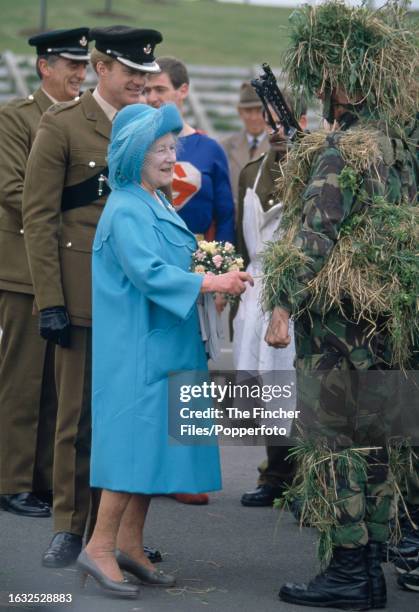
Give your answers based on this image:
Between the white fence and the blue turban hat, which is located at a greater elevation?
the white fence

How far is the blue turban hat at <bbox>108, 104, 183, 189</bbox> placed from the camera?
5.91m

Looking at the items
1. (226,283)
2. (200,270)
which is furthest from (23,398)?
(226,283)

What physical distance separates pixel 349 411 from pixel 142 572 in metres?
1.09

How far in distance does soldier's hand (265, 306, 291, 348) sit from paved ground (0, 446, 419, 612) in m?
1.06

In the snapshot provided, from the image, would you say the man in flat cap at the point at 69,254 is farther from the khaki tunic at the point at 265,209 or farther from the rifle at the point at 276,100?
the khaki tunic at the point at 265,209

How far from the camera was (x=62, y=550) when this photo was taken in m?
6.48

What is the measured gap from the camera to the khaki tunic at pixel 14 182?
24.3 feet

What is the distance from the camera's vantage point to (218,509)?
25.5 ft

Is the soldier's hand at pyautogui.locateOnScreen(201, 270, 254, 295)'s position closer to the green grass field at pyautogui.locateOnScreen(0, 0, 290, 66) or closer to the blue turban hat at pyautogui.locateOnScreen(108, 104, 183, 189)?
the blue turban hat at pyautogui.locateOnScreen(108, 104, 183, 189)

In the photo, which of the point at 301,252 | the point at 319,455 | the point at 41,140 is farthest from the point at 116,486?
the point at 41,140

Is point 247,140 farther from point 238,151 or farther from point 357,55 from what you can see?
point 357,55

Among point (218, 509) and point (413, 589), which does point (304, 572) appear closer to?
point (413, 589)

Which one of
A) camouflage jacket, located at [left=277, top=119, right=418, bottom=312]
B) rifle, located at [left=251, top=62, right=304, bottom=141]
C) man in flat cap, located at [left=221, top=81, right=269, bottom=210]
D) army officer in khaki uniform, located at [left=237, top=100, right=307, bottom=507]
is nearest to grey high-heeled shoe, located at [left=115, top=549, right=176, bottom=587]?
camouflage jacket, located at [left=277, top=119, right=418, bottom=312]

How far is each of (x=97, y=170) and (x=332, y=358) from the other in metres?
1.46
